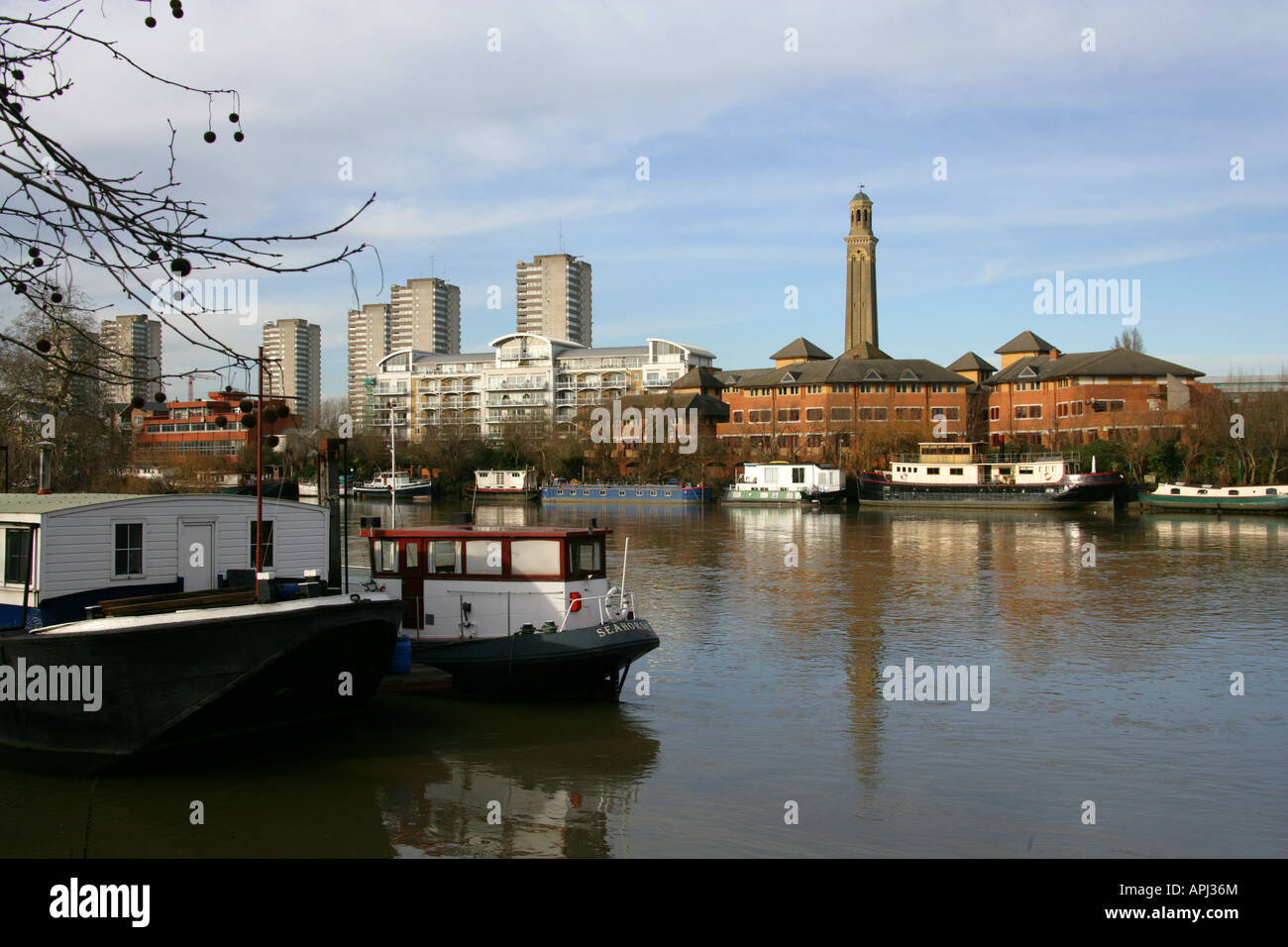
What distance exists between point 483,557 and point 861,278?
130 m

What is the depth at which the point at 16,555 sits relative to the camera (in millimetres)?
14414

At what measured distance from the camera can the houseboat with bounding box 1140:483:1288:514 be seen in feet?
204

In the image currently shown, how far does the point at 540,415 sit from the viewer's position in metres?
138

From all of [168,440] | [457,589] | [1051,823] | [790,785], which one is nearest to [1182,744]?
[1051,823]

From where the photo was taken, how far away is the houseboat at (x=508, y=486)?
100562 millimetres

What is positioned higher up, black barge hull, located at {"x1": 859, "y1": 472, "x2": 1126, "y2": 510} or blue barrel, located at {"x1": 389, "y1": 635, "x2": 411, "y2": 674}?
black barge hull, located at {"x1": 859, "y1": 472, "x2": 1126, "y2": 510}

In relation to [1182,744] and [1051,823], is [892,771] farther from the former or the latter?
[1182,744]

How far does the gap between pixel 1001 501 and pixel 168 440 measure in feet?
310

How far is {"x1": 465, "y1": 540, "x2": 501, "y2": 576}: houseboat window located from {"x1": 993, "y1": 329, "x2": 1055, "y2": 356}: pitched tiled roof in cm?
10301

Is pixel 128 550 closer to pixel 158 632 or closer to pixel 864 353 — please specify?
pixel 158 632

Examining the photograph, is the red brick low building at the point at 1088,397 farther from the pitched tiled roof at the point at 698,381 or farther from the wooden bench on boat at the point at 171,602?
the wooden bench on boat at the point at 171,602

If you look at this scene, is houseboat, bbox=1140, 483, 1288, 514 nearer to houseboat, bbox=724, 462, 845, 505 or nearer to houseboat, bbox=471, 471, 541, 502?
houseboat, bbox=724, 462, 845, 505

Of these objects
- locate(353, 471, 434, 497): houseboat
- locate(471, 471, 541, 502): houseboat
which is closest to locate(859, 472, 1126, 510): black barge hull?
locate(471, 471, 541, 502): houseboat

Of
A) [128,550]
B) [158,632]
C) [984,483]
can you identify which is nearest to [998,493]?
[984,483]
